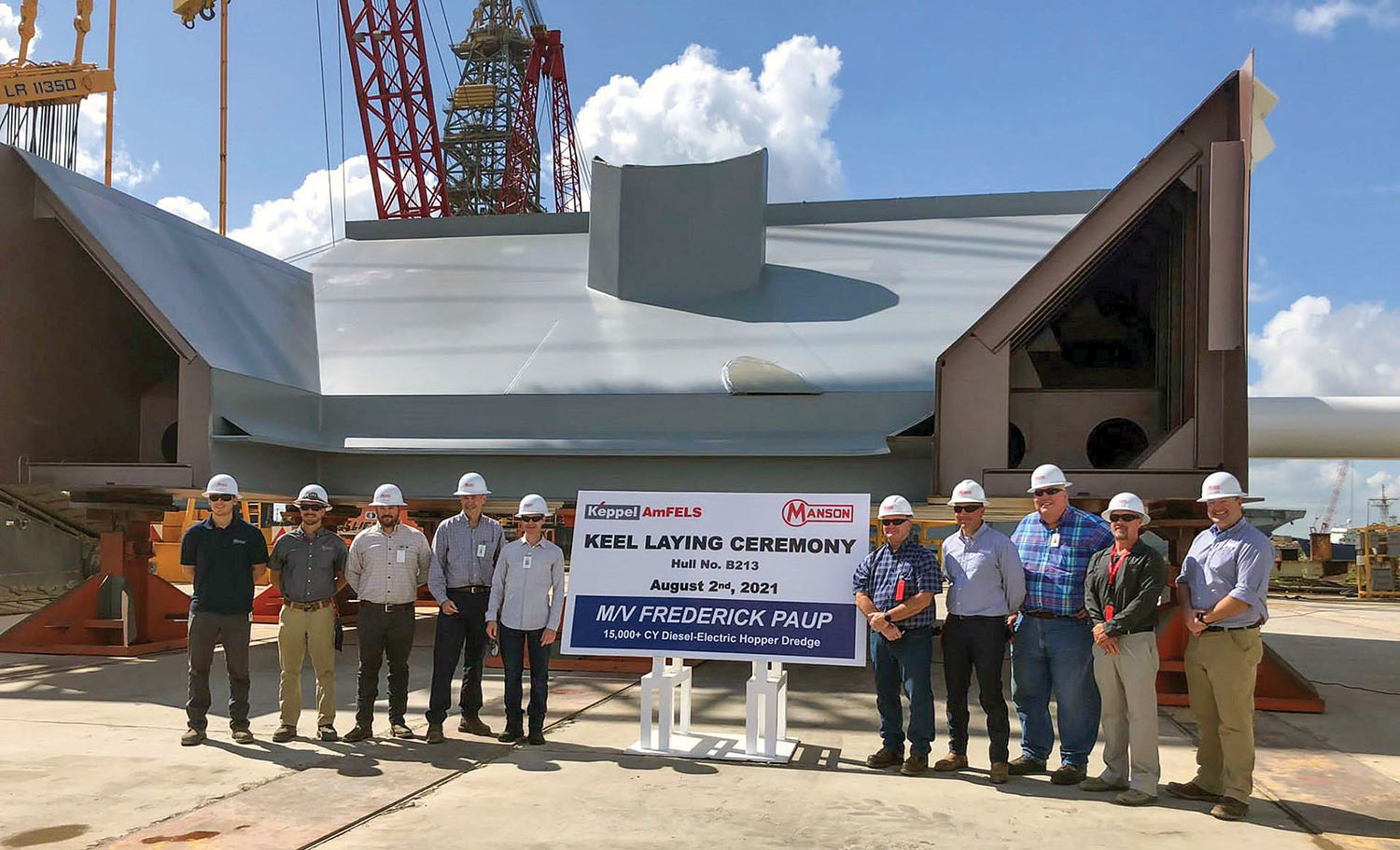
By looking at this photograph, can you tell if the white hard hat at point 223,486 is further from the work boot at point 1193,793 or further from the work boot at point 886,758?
the work boot at point 1193,793

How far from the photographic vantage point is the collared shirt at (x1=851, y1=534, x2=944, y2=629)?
23.3 ft

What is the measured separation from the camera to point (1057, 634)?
6.92 meters

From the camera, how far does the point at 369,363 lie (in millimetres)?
12898

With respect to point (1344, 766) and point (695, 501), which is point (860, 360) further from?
point (1344, 766)

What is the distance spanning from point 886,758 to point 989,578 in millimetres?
1436

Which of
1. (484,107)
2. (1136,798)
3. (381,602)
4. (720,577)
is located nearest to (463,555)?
(381,602)

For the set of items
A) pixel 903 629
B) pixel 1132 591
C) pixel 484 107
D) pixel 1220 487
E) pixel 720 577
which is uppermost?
pixel 484 107

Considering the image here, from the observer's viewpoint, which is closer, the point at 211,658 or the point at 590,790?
the point at 590,790

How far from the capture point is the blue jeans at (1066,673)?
270 inches

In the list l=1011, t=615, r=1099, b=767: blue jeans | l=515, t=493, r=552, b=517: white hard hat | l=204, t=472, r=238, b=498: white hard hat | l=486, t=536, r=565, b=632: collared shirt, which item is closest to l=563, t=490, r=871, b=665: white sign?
l=486, t=536, r=565, b=632: collared shirt

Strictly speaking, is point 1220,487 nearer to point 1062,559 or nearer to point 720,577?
point 1062,559

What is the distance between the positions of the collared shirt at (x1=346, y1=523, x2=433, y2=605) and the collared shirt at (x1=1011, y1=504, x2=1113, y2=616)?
175 inches

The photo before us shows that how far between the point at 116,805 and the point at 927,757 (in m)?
5.05

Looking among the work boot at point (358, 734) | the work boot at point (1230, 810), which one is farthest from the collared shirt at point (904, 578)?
the work boot at point (358, 734)
